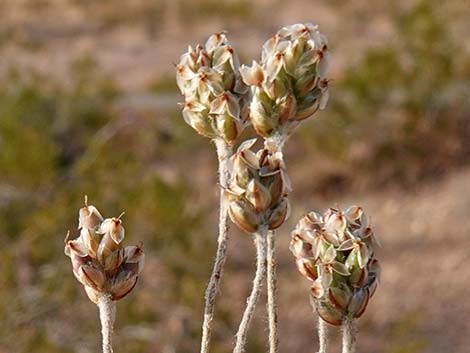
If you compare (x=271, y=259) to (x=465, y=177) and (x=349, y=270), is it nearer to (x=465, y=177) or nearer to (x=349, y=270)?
(x=349, y=270)

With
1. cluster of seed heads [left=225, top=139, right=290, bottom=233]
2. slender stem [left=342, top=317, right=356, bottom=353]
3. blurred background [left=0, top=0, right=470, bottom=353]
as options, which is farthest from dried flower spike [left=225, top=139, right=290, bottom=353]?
blurred background [left=0, top=0, right=470, bottom=353]

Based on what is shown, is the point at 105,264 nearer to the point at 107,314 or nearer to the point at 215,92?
the point at 107,314

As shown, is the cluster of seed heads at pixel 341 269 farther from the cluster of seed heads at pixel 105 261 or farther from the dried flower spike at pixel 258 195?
the cluster of seed heads at pixel 105 261

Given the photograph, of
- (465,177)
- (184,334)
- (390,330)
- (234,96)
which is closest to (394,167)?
(465,177)

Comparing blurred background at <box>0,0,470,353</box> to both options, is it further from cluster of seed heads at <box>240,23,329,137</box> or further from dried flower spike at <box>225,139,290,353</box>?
dried flower spike at <box>225,139,290,353</box>

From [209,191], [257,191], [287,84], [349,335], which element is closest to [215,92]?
[287,84]

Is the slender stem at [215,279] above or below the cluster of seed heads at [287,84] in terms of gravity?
below

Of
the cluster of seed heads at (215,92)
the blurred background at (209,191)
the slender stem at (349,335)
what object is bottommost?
the slender stem at (349,335)

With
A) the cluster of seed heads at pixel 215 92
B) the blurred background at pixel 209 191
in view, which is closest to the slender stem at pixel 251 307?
the cluster of seed heads at pixel 215 92
